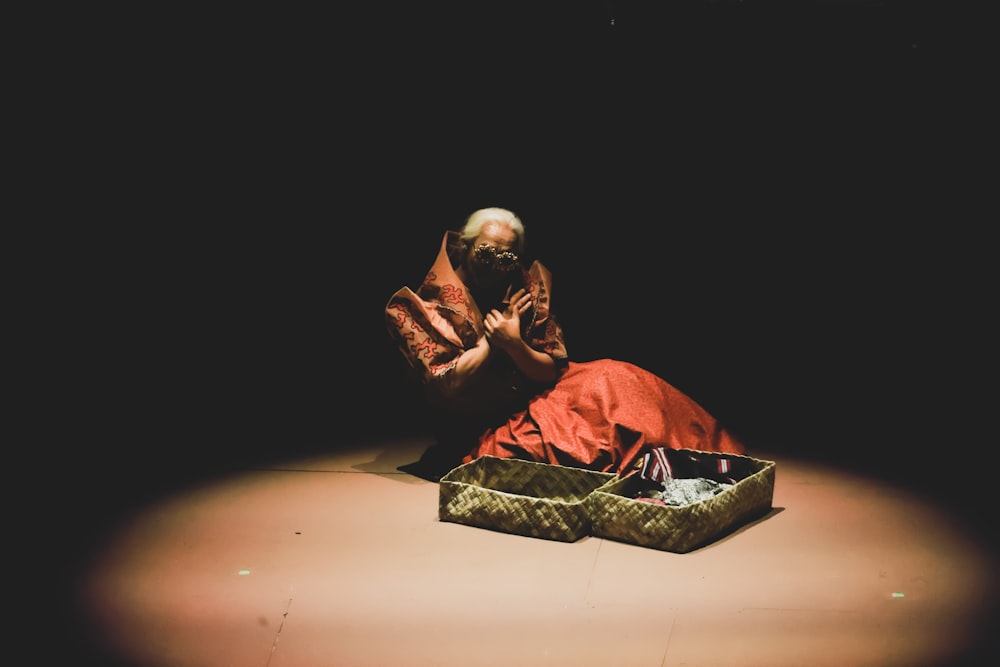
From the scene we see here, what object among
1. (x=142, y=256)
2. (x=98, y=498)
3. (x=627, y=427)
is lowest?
(x=98, y=498)

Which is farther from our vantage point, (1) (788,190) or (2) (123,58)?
(1) (788,190)

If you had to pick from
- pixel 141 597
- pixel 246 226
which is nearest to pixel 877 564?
pixel 141 597

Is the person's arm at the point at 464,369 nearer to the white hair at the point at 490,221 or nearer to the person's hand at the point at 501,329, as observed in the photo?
the person's hand at the point at 501,329

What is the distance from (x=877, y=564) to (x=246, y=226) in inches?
130

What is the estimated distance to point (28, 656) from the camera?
2.39 meters

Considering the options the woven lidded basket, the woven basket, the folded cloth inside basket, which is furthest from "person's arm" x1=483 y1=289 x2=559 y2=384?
the woven basket

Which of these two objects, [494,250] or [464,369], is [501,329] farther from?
[494,250]

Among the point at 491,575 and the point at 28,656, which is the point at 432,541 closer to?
the point at 491,575

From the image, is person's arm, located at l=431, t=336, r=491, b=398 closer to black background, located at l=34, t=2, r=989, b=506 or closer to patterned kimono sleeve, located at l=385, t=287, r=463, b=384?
patterned kimono sleeve, located at l=385, t=287, r=463, b=384

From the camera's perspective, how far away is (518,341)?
3754 mm

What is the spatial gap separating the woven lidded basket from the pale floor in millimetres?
54

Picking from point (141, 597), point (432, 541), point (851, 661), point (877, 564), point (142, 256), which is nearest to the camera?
point (851, 661)

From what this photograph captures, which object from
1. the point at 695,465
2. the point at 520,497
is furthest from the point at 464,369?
the point at 695,465

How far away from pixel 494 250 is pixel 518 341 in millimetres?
351
